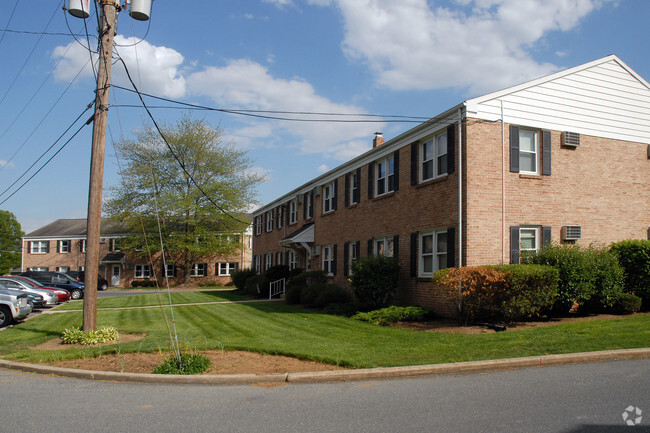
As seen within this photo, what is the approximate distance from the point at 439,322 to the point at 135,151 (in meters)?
39.3

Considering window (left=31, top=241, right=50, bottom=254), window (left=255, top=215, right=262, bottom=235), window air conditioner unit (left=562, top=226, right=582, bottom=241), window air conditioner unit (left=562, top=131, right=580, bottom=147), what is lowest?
window (left=31, top=241, right=50, bottom=254)

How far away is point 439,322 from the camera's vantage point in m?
14.0

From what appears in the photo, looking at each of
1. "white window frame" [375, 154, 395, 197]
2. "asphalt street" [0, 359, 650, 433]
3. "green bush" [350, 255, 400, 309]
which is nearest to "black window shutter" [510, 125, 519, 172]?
"white window frame" [375, 154, 395, 197]

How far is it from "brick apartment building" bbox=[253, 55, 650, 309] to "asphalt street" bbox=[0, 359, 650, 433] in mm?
6713

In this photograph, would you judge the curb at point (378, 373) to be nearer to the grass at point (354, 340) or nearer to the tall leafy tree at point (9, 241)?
the grass at point (354, 340)

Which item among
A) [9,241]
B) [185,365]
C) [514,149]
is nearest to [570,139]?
[514,149]

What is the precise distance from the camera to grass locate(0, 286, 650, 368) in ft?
29.9

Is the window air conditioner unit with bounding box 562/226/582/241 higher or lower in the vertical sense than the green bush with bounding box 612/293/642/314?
higher

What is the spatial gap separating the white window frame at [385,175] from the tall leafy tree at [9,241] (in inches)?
2835

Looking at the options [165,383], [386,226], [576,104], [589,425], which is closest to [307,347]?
[165,383]

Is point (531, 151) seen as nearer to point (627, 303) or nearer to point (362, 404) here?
point (627, 303)

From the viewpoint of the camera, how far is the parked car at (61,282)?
32.2 m

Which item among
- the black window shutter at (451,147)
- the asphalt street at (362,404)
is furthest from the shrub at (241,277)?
the asphalt street at (362,404)

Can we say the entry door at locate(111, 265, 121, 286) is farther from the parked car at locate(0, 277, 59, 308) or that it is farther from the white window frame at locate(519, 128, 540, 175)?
the white window frame at locate(519, 128, 540, 175)
